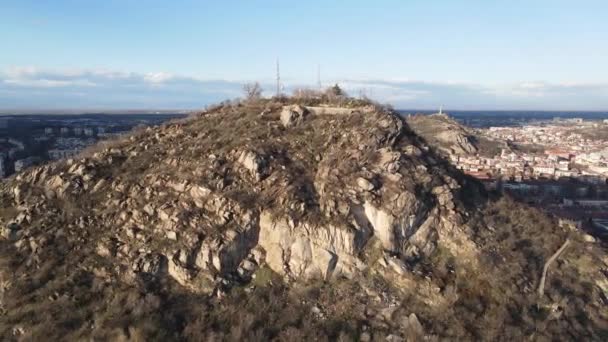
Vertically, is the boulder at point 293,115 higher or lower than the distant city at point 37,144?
higher

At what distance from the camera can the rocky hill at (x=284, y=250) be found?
1606 centimetres

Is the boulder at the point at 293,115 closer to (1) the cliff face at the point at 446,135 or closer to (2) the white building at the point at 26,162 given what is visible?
(2) the white building at the point at 26,162

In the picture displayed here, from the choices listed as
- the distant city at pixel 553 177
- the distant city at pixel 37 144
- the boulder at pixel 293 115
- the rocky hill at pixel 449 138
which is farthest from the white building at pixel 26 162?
the rocky hill at pixel 449 138

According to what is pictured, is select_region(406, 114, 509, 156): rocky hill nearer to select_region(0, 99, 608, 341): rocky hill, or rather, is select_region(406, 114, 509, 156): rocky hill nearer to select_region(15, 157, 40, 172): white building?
select_region(15, 157, 40, 172): white building

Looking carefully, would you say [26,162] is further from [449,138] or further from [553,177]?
[553,177]

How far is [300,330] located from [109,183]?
34.0ft

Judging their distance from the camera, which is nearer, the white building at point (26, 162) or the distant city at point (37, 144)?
the white building at point (26, 162)

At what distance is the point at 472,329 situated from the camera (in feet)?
53.2

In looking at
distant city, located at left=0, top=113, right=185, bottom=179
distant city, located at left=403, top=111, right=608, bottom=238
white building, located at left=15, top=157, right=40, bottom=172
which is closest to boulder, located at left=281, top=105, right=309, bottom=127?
distant city, located at left=403, top=111, right=608, bottom=238

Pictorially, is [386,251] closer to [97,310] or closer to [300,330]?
[300,330]

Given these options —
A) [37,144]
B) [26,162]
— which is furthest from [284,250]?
[37,144]

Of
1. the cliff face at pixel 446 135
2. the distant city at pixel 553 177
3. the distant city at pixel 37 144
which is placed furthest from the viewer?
the cliff face at pixel 446 135

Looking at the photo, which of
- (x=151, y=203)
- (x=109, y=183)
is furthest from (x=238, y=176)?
(x=109, y=183)

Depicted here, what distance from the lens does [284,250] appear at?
18.0m
